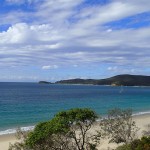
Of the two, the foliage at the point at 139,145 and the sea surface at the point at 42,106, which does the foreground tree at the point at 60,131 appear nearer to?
the foliage at the point at 139,145

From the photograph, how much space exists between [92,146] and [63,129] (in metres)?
2.43

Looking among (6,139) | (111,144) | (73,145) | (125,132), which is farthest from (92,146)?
(6,139)

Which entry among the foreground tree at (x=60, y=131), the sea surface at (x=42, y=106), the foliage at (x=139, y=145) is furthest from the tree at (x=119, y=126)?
the sea surface at (x=42, y=106)

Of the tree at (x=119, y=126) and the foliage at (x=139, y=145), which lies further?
the tree at (x=119, y=126)

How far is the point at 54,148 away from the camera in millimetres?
18562

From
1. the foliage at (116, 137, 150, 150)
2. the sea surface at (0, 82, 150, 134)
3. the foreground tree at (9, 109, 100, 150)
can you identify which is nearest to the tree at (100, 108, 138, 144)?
the foliage at (116, 137, 150, 150)

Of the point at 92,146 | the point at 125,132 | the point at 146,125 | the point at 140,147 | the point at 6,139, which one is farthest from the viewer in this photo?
the point at 146,125

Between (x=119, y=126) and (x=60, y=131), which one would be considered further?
(x=119, y=126)

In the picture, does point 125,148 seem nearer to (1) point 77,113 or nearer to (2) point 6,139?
(1) point 77,113

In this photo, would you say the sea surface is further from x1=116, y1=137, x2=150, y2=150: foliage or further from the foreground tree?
the foreground tree

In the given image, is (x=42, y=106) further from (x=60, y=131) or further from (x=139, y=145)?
(x=60, y=131)

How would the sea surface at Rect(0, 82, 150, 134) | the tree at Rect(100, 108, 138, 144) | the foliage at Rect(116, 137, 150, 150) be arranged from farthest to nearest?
the sea surface at Rect(0, 82, 150, 134) → the tree at Rect(100, 108, 138, 144) → the foliage at Rect(116, 137, 150, 150)

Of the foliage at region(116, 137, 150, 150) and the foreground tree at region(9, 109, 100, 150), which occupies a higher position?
the foreground tree at region(9, 109, 100, 150)

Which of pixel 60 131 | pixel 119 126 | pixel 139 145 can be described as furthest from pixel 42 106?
pixel 60 131
